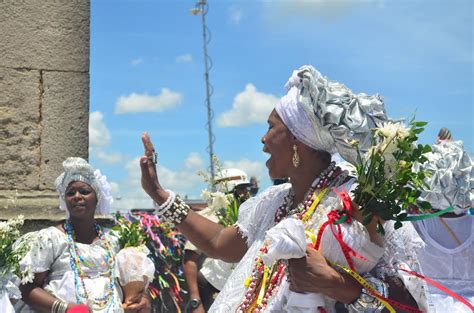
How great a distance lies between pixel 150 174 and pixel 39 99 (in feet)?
10.7

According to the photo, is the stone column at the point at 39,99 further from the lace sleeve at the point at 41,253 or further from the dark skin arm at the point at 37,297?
the dark skin arm at the point at 37,297

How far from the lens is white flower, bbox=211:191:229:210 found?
226 inches

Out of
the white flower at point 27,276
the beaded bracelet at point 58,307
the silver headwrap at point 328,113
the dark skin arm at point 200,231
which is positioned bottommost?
the beaded bracelet at point 58,307

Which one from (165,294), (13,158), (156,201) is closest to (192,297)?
(165,294)

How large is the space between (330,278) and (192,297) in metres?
4.40

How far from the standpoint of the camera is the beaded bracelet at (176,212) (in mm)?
3436

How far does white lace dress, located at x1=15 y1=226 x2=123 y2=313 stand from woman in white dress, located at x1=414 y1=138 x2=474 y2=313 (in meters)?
2.32

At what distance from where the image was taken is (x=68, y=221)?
5605 mm

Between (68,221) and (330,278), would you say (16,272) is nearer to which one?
(68,221)

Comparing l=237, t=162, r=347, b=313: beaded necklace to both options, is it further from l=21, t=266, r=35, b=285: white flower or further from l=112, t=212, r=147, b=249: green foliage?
l=112, t=212, r=147, b=249: green foliage

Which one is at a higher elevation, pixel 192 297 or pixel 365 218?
pixel 365 218

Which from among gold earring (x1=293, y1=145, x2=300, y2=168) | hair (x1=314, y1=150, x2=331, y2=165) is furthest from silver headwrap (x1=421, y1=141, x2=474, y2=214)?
gold earring (x1=293, y1=145, x2=300, y2=168)

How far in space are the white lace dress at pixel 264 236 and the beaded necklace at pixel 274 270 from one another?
41mm

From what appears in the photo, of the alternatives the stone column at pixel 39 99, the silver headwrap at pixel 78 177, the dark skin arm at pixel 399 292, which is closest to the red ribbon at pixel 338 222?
the dark skin arm at pixel 399 292
